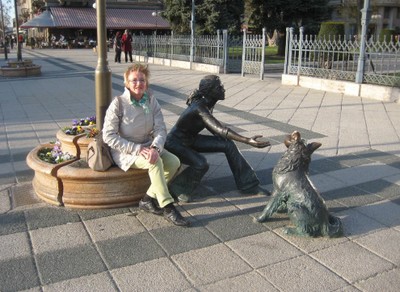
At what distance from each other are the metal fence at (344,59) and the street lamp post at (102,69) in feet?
26.5

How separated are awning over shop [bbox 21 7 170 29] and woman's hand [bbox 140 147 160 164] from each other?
44.9 m

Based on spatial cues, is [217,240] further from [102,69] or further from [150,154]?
[102,69]

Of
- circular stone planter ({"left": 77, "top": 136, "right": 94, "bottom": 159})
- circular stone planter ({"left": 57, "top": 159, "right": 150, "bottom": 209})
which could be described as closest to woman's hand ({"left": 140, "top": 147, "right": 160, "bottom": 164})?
circular stone planter ({"left": 57, "top": 159, "right": 150, "bottom": 209})

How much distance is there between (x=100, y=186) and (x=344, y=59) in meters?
10.4

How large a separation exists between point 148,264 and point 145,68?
166cm

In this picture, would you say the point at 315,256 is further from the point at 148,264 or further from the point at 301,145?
the point at 148,264

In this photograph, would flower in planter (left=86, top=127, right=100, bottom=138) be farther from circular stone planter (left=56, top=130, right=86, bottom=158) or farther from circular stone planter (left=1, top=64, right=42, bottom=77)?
circular stone planter (left=1, top=64, right=42, bottom=77)

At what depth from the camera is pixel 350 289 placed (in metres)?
2.70

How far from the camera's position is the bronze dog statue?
3373 mm

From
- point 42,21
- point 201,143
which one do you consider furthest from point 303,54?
point 42,21

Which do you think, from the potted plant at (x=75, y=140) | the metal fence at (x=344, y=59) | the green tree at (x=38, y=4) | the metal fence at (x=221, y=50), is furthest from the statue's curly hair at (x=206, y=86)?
the green tree at (x=38, y=4)

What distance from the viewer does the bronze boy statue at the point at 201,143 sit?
4125 mm

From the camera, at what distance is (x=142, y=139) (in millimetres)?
3850

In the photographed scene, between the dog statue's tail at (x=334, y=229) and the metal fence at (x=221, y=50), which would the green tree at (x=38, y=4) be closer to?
the metal fence at (x=221, y=50)
